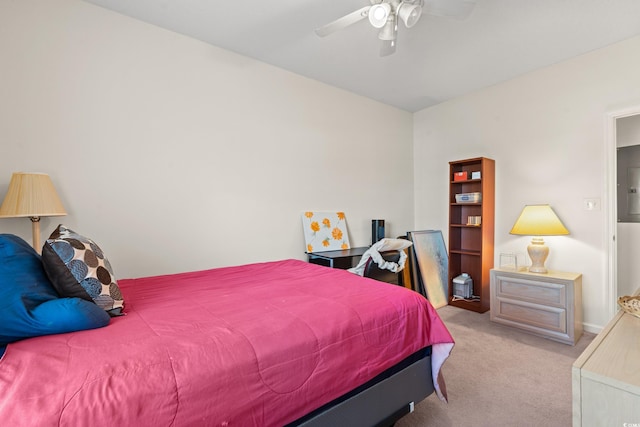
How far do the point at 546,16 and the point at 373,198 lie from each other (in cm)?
237

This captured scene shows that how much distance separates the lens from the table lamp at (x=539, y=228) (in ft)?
9.16

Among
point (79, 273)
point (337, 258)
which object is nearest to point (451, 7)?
point (337, 258)

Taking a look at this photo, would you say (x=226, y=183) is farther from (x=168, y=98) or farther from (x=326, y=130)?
(x=326, y=130)

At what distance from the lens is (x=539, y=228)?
2.83 metres

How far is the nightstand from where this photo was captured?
258cm

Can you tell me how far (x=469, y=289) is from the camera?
3.62 meters

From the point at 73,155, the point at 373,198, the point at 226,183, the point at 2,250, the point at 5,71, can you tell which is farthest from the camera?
the point at 373,198

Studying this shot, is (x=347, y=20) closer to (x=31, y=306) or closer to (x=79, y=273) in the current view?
(x=79, y=273)

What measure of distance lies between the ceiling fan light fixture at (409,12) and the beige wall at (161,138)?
1596 millimetres

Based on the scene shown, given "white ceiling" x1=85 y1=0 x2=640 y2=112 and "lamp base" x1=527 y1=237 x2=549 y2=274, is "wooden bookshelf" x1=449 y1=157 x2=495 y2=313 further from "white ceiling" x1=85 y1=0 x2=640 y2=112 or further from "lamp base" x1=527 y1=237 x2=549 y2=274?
"white ceiling" x1=85 y1=0 x2=640 y2=112

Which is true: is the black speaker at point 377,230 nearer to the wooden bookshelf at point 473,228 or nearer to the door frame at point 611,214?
the wooden bookshelf at point 473,228

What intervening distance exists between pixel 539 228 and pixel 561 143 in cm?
96

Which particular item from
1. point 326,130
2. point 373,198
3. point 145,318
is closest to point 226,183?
point 326,130

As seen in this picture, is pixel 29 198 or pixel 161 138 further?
pixel 161 138
